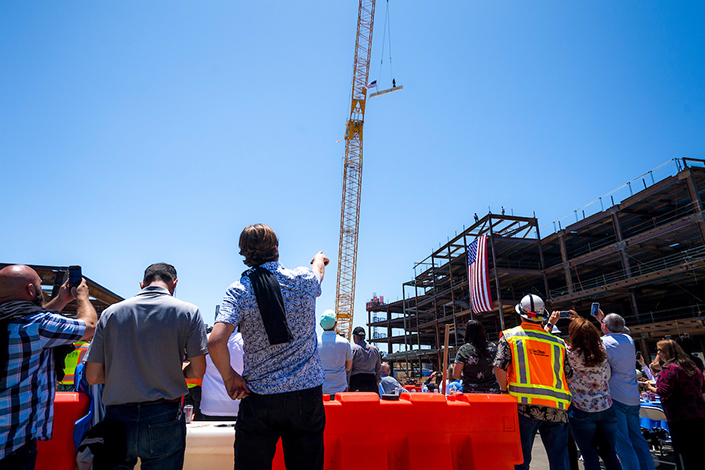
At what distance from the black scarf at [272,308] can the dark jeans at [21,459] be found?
1466mm

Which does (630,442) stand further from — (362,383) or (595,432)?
(362,383)

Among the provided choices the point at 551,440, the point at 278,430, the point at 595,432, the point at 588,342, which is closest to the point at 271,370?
the point at 278,430

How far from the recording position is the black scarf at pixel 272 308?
212 centimetres

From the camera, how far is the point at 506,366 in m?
3.54

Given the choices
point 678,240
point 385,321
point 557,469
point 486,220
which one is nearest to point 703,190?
point 678,240

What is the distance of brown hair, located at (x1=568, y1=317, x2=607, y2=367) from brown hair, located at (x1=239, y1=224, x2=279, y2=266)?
316 cm

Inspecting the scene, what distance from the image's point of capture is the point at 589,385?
3828mm

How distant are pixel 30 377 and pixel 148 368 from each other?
2.05 feet

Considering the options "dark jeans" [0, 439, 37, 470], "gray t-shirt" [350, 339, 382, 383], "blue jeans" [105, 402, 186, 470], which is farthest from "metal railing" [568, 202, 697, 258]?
"dark jeans" [0, 439, 37, 470]

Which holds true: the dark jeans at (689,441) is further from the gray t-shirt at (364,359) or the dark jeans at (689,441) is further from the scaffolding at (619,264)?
the scaffolding at (619,264)

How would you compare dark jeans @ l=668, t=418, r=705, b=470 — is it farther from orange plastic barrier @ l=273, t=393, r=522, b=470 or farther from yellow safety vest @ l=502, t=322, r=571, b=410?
orange plastic barrier @ l=273, t=393, r=522, b=470

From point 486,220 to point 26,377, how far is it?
34.8 m

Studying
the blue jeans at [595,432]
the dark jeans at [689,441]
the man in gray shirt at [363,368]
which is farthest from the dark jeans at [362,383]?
the dark jeans at [689,441]

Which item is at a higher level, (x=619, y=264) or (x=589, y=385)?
(x=619, y=264)
